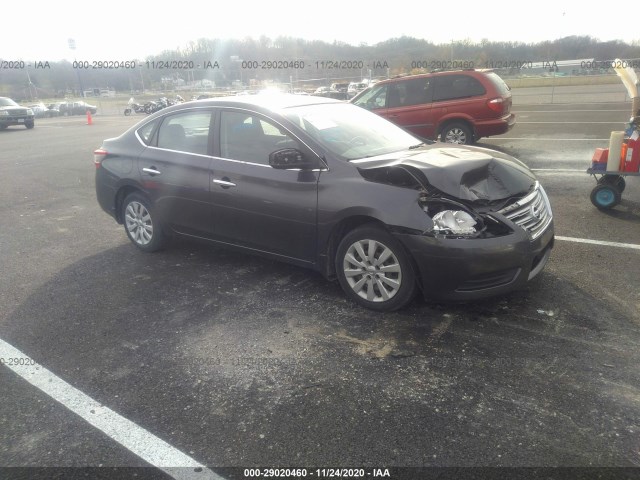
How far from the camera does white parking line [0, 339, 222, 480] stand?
2.56 meters

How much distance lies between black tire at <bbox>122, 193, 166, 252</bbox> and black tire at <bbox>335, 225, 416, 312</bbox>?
2.40m

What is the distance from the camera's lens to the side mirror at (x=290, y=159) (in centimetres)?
423

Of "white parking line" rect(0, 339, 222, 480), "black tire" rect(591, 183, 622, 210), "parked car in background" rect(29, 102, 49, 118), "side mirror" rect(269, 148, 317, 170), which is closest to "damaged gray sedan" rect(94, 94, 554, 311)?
"side mirror" rect(269, 148, 317, 170)

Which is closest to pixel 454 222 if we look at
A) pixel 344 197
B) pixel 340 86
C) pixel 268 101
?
pixel 344 197

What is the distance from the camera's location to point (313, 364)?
3412mm

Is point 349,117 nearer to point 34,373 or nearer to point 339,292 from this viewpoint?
point 339,292

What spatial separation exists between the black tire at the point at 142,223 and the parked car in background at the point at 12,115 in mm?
23824

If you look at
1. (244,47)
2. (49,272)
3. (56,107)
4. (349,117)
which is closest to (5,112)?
(56,107)

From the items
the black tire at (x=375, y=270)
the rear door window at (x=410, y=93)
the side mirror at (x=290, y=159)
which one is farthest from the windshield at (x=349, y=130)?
the rear door window at (x=410, y=93)

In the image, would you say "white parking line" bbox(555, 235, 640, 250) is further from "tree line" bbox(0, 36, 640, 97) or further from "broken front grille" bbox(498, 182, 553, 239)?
"tree line" bbox(0, 36, 640, 97)

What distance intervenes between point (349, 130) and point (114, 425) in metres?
3.16

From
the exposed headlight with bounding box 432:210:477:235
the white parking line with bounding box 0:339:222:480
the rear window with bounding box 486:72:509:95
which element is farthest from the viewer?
the rear window with bounding box 486:72:509:95

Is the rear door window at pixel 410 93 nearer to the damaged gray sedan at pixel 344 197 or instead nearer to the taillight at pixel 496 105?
the taillight at pixel 496 105

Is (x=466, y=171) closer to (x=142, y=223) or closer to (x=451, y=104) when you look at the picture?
(x=142, y=223)
